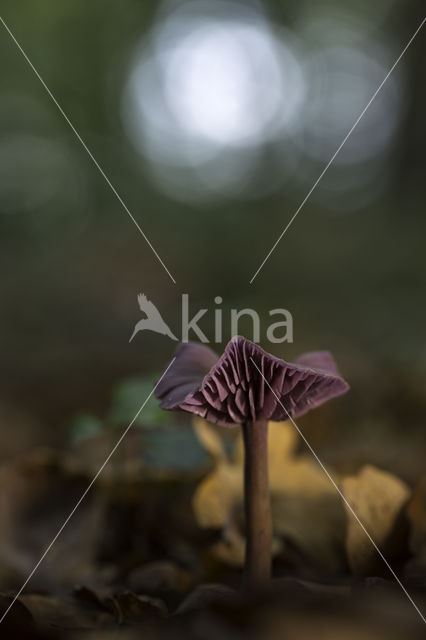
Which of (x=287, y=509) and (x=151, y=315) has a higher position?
(x=151, y=315)

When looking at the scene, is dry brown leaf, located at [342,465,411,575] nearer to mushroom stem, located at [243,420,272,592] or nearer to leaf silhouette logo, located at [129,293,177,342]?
mushroom stem, located at [243,420,272,592]

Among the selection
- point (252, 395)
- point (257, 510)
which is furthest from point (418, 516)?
point (252, 395)

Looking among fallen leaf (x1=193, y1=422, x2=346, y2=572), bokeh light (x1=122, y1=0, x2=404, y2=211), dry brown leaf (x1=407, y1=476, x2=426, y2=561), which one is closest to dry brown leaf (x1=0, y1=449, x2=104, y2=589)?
fallen leaf (x1=193, y1=422, x2=346, y2=572)

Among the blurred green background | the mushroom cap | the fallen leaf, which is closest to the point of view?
the mushroom cap

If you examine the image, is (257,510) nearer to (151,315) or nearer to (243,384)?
(243,384)

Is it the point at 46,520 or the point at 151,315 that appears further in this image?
the point at 151,315

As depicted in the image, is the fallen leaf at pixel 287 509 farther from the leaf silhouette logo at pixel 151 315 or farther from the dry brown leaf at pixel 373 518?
the leaf silhouette logo at pixel 151 315
